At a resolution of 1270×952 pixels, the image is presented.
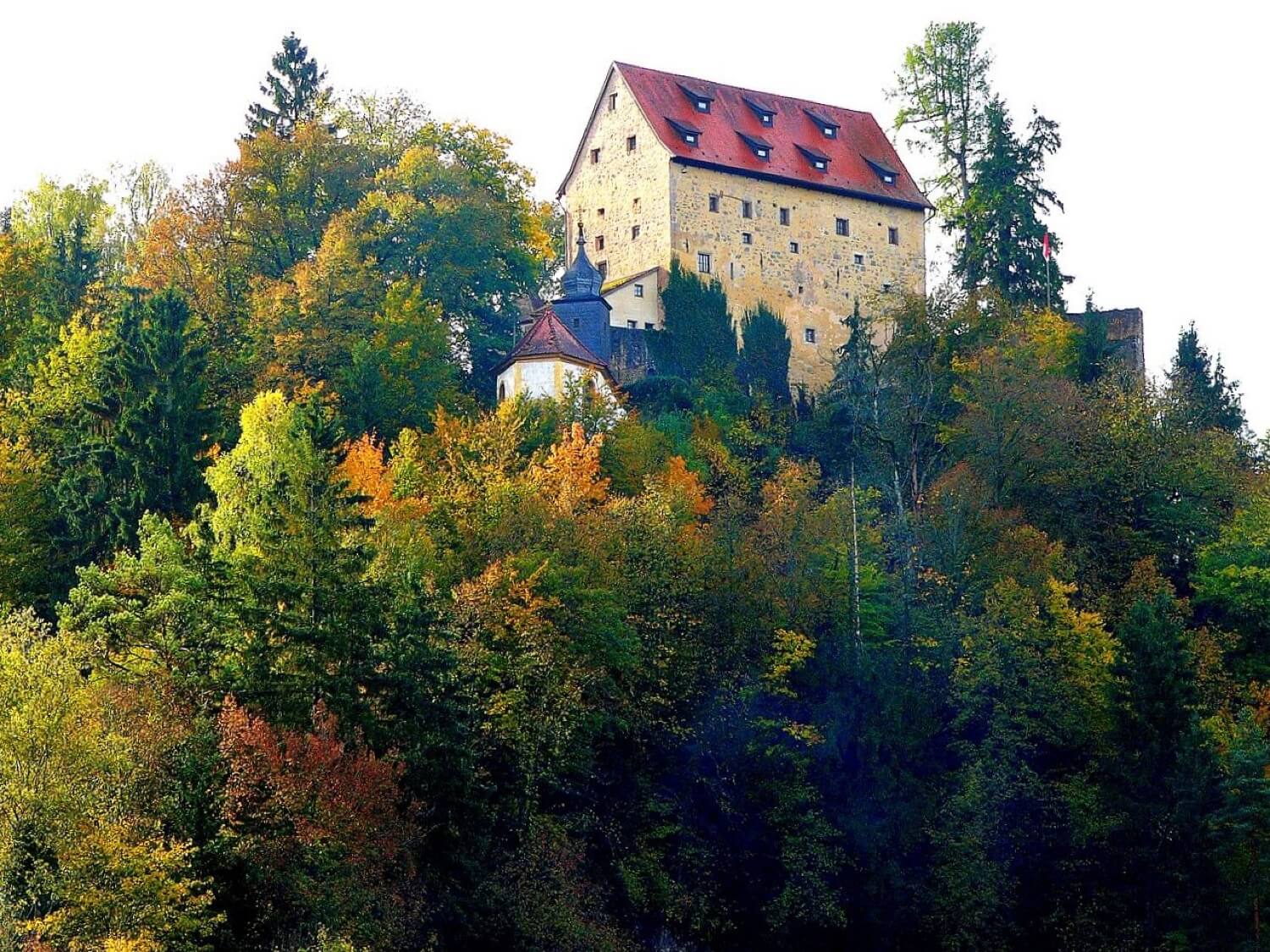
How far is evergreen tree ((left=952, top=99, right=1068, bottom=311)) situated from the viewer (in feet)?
206

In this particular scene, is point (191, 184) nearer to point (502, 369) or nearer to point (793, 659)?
point (502, 369)

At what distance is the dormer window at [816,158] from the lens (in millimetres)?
65500

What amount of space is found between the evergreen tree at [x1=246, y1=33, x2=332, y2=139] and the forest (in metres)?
0.11

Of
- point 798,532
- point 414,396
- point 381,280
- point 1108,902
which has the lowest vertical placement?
point 1108,902

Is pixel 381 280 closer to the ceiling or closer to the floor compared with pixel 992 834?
closer to the ceiling

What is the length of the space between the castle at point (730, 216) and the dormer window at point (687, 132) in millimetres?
41

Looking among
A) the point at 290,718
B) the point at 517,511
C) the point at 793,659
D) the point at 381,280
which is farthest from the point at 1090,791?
the point at 381,280

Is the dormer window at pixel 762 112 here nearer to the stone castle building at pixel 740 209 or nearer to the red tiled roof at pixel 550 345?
the stone castle building at pixel 740 209

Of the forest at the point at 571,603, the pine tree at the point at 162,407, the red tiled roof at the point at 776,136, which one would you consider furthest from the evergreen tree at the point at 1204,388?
the pine tree at the point at 162,407

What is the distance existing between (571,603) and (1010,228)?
1090 inches

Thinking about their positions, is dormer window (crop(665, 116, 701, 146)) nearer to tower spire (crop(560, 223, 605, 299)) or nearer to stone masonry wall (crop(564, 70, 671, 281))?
stone masonry wall (crop(564, 70, 671, 281))

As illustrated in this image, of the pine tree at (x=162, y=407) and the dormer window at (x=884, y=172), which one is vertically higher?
the dormer window at (x=884, y=172)

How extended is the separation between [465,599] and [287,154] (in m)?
23.5

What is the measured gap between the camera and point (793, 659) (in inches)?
1719
